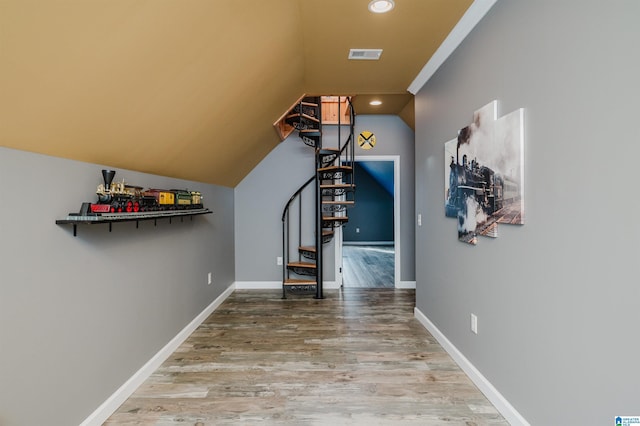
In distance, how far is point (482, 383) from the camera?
2045 millimetres

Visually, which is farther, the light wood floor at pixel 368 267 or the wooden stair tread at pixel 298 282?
the light wood floor at pixel 368 267

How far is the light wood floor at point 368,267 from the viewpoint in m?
5.08

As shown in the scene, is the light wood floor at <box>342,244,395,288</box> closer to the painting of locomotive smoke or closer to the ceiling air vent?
the painting of locomotive smoke

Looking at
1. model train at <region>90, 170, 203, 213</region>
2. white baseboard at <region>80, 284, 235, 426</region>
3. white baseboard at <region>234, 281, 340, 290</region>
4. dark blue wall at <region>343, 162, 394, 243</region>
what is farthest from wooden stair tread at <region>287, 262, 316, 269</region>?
dark blue wall at <region>343, 162, 394, 243</region>

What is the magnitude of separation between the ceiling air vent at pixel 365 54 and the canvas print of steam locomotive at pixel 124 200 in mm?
1877

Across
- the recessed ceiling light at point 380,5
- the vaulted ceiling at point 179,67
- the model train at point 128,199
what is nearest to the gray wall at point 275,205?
the vaulted ceiling at point 179,67

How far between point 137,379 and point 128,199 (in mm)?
1247

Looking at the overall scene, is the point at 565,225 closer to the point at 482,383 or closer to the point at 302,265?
the point at 482,383

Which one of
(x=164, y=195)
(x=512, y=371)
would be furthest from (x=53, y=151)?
(x=512, y=371)

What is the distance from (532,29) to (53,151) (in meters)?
2.43

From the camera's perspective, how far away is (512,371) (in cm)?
176

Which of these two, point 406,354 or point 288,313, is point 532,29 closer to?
point 406,354

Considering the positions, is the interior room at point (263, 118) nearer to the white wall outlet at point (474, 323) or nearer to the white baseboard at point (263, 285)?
the white wall outlet at point (474, 323)

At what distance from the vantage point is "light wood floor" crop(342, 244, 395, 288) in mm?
5082
